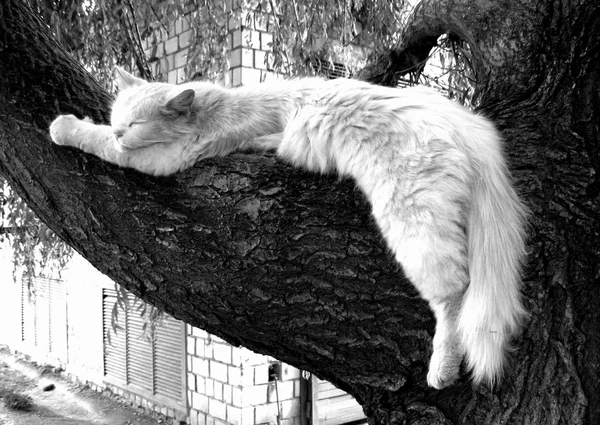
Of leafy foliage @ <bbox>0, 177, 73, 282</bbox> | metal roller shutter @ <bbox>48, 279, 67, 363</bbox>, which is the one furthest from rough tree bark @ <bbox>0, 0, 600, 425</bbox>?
metal roller shutter @ <bbox>48, 279, 67, 363</bbox>

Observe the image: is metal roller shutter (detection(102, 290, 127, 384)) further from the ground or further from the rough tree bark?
the rough tree bark

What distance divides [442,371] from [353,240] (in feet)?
1.22

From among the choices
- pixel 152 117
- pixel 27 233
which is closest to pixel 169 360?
pixel 27 233

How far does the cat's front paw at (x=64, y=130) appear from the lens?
63.6 inches

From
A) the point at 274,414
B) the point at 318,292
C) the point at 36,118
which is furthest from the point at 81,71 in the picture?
the point at 274,414

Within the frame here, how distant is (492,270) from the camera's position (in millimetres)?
1297

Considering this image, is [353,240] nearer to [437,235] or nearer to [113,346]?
[437,235]

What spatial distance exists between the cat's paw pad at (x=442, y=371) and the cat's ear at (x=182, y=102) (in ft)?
3.74

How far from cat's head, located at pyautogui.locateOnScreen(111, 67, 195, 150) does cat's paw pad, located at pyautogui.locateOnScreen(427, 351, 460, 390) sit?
108 centimetres

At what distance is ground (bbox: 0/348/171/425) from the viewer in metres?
6.48

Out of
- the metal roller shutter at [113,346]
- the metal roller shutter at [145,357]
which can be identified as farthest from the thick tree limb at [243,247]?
the metal roller shutter at [113,346]

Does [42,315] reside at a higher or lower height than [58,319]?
lower

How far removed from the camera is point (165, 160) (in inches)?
66.3

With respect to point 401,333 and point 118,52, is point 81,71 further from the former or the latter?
point 118,52
